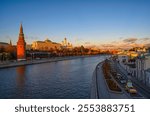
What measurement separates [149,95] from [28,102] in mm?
3951

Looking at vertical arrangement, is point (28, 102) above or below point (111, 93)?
above

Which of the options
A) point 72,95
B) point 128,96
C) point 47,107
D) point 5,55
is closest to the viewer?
point 47,107

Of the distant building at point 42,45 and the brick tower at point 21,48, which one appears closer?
the brick tower at point 21,48

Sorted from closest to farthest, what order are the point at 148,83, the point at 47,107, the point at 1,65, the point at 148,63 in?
the point at 47,107, the point at 148,83, the point at 148,63, the point at 1,65

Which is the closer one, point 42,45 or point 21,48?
point 21,48

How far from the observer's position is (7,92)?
639 cm

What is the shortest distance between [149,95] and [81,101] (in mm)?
3603

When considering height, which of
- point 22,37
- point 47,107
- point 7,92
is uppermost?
point 22,37

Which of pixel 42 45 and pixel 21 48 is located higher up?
pixel 42 45

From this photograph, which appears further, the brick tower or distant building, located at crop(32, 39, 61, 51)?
distant building, located at crop(32, 39, 61, 51)

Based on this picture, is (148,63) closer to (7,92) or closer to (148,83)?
(148,83)

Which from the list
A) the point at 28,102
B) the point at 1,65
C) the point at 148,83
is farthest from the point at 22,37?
the point at 28,102

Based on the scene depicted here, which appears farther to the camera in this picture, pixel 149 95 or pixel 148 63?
pixel 148 63

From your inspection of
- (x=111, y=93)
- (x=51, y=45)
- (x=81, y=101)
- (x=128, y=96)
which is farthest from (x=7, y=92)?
(x=51, y=45)
